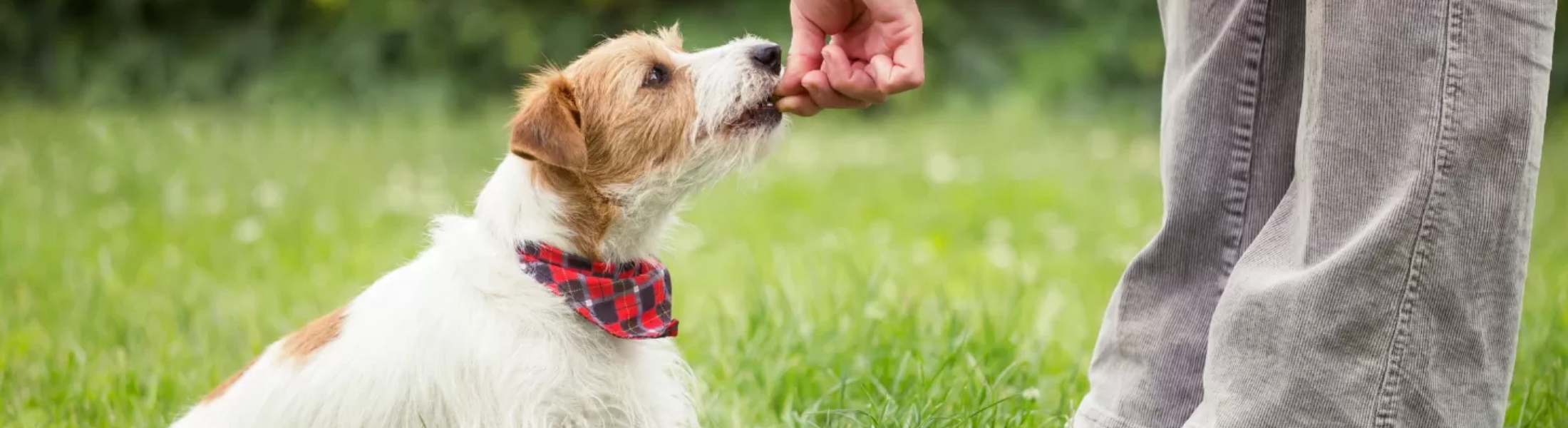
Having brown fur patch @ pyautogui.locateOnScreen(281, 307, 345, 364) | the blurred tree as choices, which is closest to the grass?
brown fur patch @ pyautogui.locateOnScreen(281, 307, 345, 364)

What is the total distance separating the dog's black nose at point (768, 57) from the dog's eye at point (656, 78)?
18cm

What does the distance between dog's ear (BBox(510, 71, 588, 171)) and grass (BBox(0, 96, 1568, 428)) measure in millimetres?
382

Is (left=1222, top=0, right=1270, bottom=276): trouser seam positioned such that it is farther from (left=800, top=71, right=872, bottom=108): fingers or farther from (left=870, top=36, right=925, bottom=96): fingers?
(left=800, top=71, right=872, bottom=108): fingers

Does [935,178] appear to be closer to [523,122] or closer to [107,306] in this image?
[107,306]

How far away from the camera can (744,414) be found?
3.02m

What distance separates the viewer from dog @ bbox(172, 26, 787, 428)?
2371 millimetres

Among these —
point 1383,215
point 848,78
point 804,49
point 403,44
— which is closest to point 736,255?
point 804,49

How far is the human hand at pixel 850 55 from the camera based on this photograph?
91.8 inches

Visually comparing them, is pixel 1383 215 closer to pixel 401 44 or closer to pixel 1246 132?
pixel 1246 132

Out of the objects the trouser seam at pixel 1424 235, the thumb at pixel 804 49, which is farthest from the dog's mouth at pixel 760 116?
the trouser seam at pixel 1424 235

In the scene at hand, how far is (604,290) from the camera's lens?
95.2 inches

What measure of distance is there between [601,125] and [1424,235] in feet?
4.91

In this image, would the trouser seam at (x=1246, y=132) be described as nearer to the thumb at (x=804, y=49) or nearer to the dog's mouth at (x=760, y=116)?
the thumb at (x=804, y=49)

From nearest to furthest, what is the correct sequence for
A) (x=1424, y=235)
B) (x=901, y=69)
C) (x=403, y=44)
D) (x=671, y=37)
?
(x=1424, y=235), (x=901, y=69), (x=671, y=37), (x=403, y=44)
